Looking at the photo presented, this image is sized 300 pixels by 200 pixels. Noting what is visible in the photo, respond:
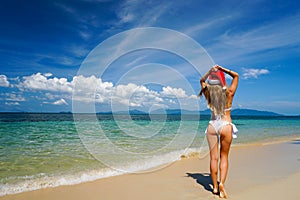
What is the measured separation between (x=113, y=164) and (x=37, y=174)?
231cm

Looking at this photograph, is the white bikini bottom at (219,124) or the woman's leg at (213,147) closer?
the white bikini bottom at (219,124)

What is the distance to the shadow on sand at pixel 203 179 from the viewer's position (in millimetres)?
5129

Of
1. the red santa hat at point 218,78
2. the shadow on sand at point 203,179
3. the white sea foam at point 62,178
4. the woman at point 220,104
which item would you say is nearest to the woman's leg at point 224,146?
the woman at point 220,104

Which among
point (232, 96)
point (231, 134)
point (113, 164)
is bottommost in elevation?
point (113, 164)

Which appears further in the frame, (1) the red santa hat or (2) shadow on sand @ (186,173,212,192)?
(2) shadow on sand @ (186,173,212,192)

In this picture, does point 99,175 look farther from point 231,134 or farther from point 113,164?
point 231,134

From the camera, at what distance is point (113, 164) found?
7684 millimetres

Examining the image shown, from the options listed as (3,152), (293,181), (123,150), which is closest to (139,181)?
(293,181)

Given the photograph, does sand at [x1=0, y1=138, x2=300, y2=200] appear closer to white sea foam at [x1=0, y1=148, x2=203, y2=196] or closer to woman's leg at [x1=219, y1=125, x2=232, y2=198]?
woman's leg at [x1=219, y1=125, x2=232, y2=198]

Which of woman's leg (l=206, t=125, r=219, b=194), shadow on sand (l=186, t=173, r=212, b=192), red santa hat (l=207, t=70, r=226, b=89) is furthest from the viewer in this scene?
shadow on sand (l=186, t=173, r=212, b=192)

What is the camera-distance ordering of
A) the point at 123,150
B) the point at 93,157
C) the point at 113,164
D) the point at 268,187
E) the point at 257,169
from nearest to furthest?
1. the point at 268,187
2. the point at 257,169
3. the point at 113,164
4. the point at 93,157
5. the point at 123,150

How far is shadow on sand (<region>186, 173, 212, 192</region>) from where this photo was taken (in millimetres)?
5129

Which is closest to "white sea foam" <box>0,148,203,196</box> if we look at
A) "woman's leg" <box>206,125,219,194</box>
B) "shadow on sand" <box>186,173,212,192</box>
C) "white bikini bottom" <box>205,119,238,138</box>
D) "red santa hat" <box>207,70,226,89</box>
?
"shadow on sand" <box>186,173,212,192</box>

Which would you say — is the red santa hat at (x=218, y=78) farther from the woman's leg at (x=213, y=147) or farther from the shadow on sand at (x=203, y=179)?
the shadow on sand at (x=203, y=179)
